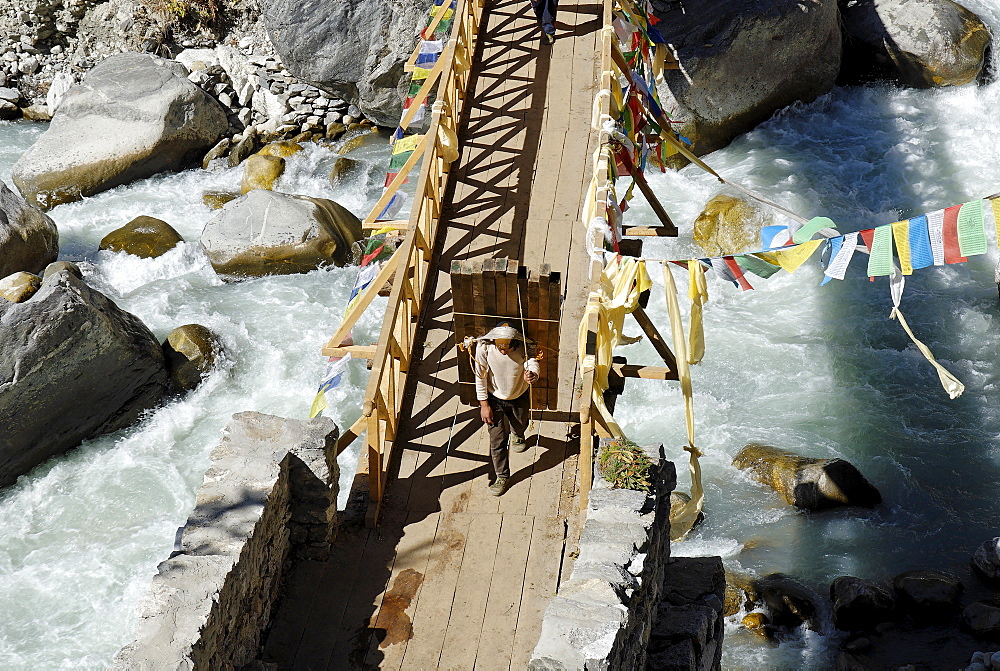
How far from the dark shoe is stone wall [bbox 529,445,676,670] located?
0.78m

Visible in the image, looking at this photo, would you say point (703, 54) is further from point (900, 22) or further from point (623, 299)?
point (623, 299)

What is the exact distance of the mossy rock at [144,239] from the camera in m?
15.4

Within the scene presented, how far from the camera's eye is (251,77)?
19.7 metres

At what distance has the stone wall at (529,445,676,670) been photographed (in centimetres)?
554

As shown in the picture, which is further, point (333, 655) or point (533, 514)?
point (533, 514)

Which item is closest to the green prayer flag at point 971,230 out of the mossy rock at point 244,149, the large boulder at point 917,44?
the large boulder at point 917,44

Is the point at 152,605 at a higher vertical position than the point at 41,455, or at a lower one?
higher

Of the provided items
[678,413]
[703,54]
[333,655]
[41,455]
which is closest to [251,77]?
[703,54]

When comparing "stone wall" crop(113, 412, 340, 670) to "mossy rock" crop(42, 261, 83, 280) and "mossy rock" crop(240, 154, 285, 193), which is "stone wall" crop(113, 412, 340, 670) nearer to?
"mossy rock" crop(42, 261, 83, 280)

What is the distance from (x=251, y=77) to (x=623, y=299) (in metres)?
14.1

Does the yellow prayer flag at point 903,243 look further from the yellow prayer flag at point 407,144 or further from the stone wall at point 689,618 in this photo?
the yellow prayer flag at point 407,144

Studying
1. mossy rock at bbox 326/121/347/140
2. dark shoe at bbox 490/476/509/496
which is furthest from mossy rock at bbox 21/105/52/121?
dark shoe at bbox 490/476/509/496

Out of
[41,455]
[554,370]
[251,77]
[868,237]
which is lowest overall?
[41,455]

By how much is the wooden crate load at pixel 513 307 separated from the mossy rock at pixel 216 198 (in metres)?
10.5
